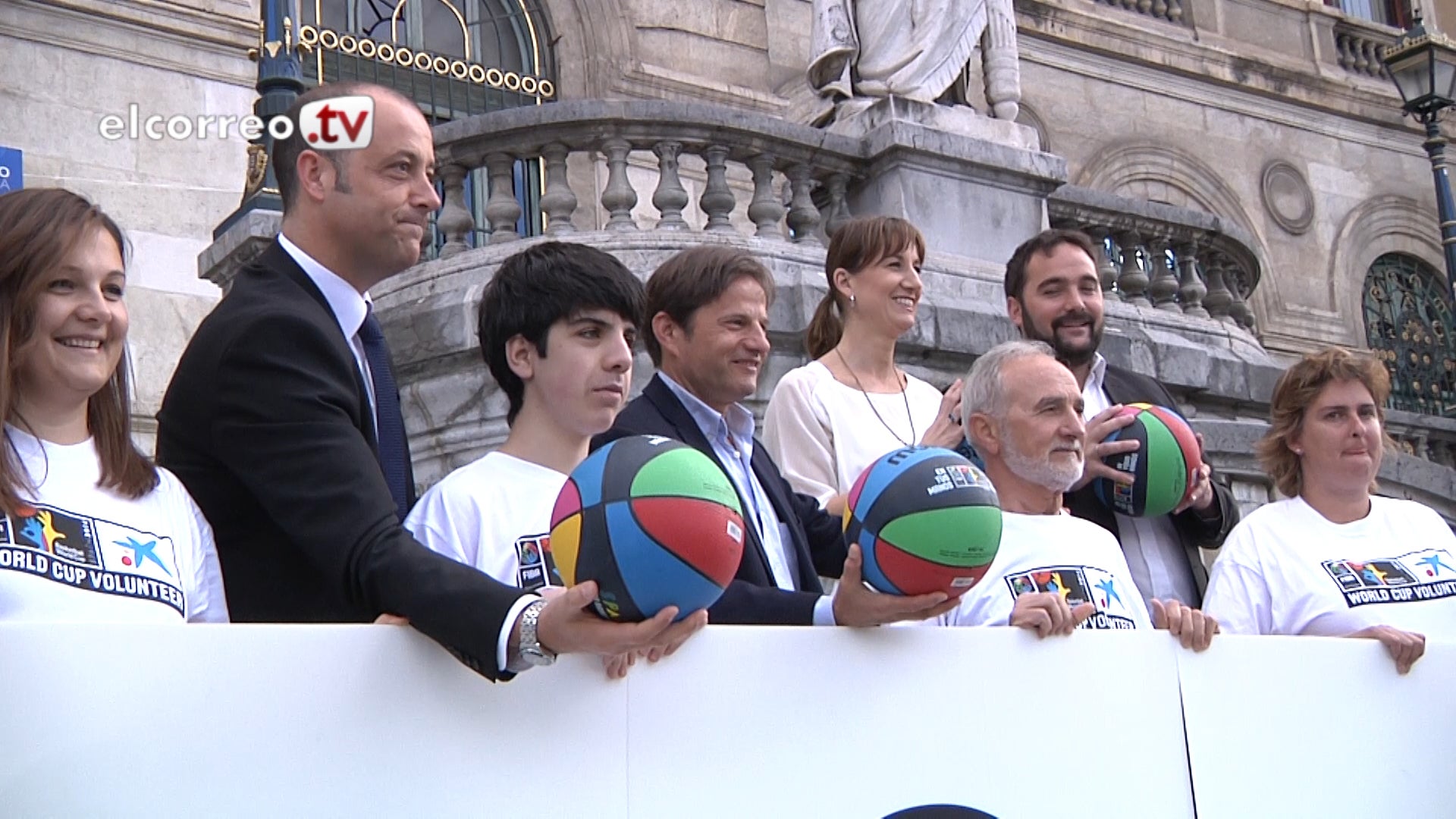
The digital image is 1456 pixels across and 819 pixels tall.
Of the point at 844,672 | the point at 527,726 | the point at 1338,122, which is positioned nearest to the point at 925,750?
the point at 844,672

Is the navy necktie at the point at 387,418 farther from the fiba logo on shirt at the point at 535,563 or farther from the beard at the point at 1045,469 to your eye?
the beard at the point at 1045,469

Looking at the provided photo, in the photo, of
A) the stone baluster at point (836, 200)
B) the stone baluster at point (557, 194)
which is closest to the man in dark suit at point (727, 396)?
the stone baluster at point (557, 194)

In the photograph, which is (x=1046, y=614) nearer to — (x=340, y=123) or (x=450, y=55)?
(x=340, y=123)

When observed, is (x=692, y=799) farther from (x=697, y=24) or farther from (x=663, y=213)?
(x=697, y=24)

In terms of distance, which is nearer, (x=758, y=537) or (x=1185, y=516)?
(x=758, y=537)

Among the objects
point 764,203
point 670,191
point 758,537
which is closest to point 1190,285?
point 764,203

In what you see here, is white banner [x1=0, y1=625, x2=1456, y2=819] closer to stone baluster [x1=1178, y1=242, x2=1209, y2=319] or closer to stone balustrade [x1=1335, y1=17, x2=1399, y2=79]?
stone baluster [x1=1178, y1=242, x2=1209, y2=319]

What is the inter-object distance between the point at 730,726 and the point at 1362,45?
19.9 meters

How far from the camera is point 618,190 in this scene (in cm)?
784

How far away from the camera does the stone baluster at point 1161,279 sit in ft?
31.3

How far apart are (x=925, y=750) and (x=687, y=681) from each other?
0.49 meters

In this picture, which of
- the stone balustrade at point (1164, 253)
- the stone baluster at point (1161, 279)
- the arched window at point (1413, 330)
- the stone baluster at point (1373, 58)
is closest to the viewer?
the stone balustrade at point (1164, 253)

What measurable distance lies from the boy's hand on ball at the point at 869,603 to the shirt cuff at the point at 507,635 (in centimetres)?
71

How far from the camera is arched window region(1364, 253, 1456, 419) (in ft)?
64.8
